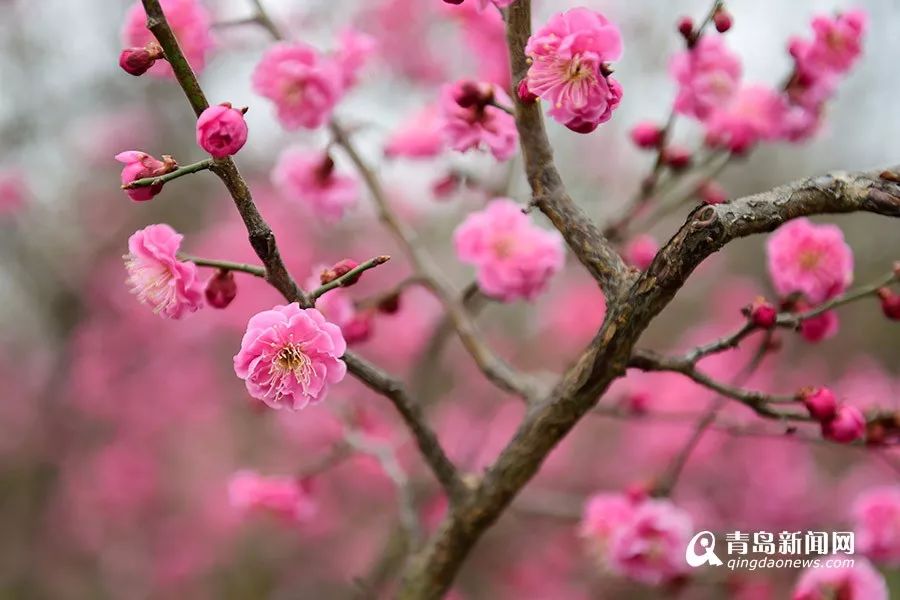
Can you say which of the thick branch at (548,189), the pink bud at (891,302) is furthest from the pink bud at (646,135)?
the thick branch at (548,189)

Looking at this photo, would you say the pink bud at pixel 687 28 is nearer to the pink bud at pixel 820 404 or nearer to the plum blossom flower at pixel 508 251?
the plum blossom flower at pixel 508 251

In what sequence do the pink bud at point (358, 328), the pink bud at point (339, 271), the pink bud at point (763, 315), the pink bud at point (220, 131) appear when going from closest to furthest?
the pink bud at point (220, 131), the pink bud at point (339, 271), the pink bud at point (763, 315), the pink bud at point (358, 328)

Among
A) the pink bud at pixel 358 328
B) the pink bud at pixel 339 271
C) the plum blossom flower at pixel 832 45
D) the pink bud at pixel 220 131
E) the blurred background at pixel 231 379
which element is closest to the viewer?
the pink bud at pixel 220 131

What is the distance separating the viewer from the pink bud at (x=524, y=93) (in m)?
0.95

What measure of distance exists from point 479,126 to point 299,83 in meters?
0.40

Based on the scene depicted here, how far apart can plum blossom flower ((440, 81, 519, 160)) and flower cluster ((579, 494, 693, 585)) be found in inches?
29.4

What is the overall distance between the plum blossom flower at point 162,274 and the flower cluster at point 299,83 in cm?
52

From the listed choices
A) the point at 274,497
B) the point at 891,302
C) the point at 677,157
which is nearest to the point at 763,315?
the point at 891,302

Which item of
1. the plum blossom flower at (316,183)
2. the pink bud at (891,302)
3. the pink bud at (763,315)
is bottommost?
the pink bud at (763,315)

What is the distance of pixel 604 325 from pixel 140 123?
10.8 feet

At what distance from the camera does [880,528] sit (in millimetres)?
1521

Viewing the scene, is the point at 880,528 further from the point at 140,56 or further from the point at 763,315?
the point at 140,56

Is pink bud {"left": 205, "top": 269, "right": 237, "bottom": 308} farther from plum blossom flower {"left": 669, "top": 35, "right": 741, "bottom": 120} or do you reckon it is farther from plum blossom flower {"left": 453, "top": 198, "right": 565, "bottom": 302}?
plum blossom flower {"left": 669, "top": 35, "right": 741, "bottom": 120}

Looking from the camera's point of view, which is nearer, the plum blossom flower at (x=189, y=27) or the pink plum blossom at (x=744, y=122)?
the plum blossom flower at (x=189, y=27)
